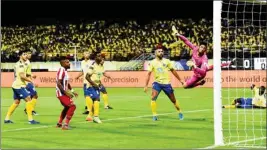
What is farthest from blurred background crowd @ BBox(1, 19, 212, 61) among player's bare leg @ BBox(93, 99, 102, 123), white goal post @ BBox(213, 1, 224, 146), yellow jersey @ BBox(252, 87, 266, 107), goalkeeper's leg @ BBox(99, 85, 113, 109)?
white goal post @ BBox(213, 1, 224, 146)

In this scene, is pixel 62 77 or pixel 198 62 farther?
pixel 198 62

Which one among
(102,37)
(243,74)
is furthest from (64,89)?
(102,37)

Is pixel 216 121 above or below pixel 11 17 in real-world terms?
below

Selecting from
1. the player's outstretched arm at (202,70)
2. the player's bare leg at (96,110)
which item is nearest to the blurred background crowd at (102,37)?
the player's outstretched arm at (202,70)

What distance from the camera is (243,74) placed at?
35688mm

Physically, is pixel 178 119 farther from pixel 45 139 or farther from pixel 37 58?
pixel 37 58

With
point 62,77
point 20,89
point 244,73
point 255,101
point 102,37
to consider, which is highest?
point 102,37

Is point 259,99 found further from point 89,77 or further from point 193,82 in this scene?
point 89,77

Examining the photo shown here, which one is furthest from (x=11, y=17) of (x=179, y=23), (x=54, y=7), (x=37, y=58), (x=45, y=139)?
(x=45, y=139)

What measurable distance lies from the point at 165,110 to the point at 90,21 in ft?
118

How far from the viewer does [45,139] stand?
43.9ft

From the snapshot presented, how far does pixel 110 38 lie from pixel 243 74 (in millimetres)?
18544

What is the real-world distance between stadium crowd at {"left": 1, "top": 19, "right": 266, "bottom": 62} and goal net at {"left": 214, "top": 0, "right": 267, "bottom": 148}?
88 cm

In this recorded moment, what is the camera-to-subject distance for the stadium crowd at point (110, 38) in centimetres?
4556
